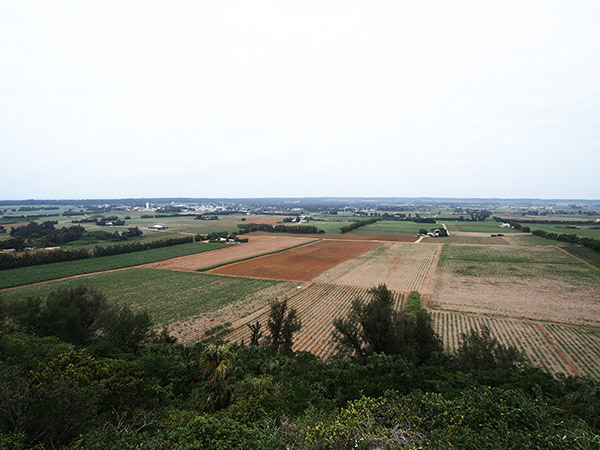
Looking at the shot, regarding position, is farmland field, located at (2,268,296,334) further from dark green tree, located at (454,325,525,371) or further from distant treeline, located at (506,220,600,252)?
distant treeline, located at (506,220,600,252)

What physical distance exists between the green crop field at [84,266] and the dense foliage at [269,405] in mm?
41934

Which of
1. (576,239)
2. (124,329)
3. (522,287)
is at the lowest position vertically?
(522,287)

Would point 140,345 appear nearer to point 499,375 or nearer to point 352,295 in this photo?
point 499,375

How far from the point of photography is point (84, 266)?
184 ft

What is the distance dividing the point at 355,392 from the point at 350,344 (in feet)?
31.9

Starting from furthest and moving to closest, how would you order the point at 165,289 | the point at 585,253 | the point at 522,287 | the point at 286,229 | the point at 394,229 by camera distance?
the point at 394,229, the point at 286,229, the point at 585,253, the point at 522,287, the point at 165,289

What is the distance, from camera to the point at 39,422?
8.95 metres

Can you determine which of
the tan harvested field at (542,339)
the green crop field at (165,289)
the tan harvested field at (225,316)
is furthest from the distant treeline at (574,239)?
the tan harvested field at (225,316)

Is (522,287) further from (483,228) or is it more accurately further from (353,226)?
(483,228)

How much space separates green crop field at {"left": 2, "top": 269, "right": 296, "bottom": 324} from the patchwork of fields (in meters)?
0.15

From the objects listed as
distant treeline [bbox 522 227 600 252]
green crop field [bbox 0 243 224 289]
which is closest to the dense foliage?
green crop field [bbox 0 243 224 289]

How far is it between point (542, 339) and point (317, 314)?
74.5ft

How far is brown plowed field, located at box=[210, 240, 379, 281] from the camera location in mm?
54281

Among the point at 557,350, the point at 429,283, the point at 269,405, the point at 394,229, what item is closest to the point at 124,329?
the point at 269,405
